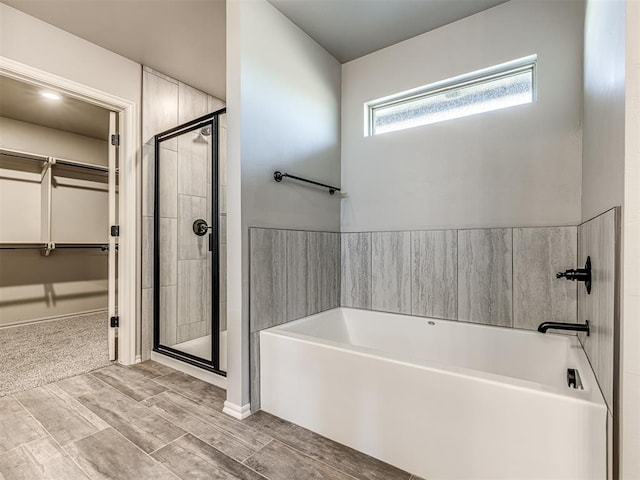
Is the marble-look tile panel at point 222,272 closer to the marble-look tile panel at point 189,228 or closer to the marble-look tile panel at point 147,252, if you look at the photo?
the marble-look tile panel at point 189,228

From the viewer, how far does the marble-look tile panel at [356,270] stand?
2.60 metres

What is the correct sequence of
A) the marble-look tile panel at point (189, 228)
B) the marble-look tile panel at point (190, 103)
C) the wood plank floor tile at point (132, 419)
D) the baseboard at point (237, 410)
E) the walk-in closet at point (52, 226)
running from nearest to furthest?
1. the wood plank floor tile at point (132, 419)
2. the baseboard at point (237, 410)
3. the marble-look tile panel at point (189, 228)
4. the marble-look tile panel at point (190, 103)
5. the walk-in closet at point (52, 226)

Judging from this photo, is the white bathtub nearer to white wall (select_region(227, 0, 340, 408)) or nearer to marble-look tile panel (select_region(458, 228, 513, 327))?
marble-look tile panel (select_region(458, 228, 513, 327))

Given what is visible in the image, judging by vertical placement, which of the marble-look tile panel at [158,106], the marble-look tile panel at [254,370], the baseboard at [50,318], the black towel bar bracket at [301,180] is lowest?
the baseboard at [50,318]

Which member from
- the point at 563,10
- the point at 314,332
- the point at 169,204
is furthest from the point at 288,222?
the point at 563,10

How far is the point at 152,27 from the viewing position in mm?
2324

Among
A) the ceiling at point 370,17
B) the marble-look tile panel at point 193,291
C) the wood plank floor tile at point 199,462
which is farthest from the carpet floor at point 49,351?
the ceiling at point 370,17

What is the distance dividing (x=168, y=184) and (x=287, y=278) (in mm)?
1408

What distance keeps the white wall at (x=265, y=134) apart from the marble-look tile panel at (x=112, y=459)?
0.52m

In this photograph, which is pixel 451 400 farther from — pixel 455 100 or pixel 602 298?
pixel 455 100

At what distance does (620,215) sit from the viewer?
94cm

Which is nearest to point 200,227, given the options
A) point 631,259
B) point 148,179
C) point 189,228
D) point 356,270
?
point 189,228

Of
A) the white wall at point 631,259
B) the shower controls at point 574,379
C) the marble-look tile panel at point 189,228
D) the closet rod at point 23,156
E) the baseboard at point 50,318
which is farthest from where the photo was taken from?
the baseboard at point 50,318

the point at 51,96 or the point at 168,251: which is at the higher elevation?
the point at 51,96
